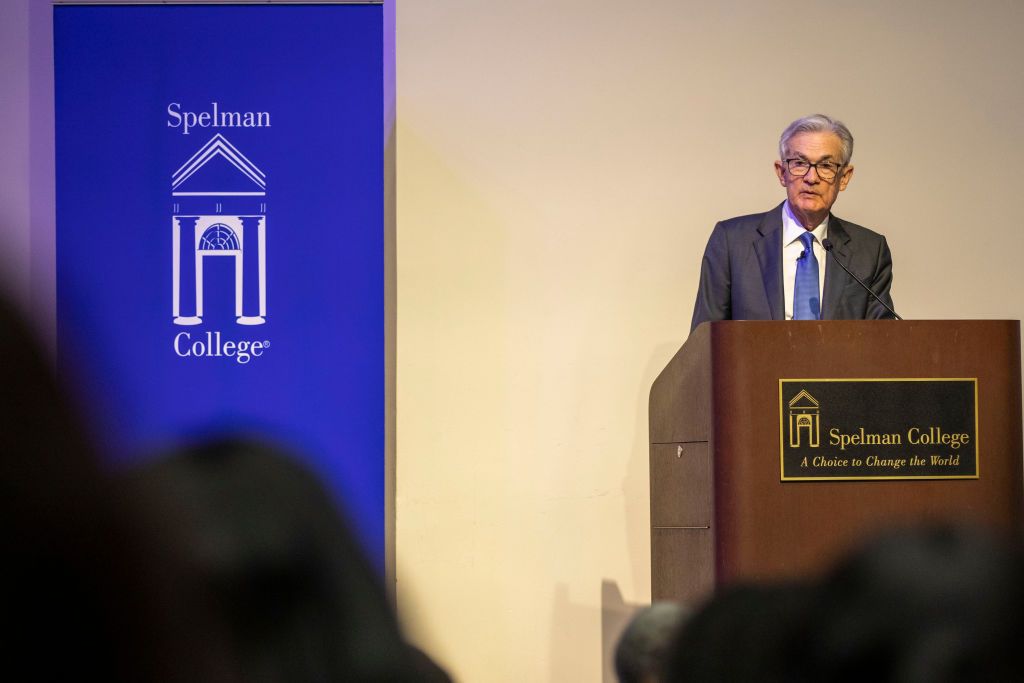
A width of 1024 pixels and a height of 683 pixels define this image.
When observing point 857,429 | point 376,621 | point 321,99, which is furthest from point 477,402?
point 376,621

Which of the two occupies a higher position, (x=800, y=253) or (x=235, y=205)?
(x=235, y=205)

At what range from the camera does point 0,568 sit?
0.47 meters

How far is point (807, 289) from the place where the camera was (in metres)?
3.89

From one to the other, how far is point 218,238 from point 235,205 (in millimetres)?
160

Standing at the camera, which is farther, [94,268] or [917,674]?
[94,268]

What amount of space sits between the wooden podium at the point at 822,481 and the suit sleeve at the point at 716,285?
111cm

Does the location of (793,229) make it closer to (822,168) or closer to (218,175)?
(822,168)

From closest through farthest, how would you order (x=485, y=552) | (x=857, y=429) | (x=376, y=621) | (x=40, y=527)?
(x=40, y=527), (x=376, y=621), (x=857, y=429), (x=485, y=552)

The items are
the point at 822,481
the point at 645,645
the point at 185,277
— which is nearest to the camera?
the point at 645,645

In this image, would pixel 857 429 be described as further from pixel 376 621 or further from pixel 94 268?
pixel 94 268

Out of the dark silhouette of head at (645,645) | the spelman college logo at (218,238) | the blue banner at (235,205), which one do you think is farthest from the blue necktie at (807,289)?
the dark silhouette of head at (645,645)

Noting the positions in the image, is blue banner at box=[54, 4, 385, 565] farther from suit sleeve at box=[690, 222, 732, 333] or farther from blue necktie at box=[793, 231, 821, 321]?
blue necktie at box=[793, 231, 821, 321]

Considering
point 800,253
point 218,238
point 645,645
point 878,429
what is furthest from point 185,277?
point 645,645

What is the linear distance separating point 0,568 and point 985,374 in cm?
276
